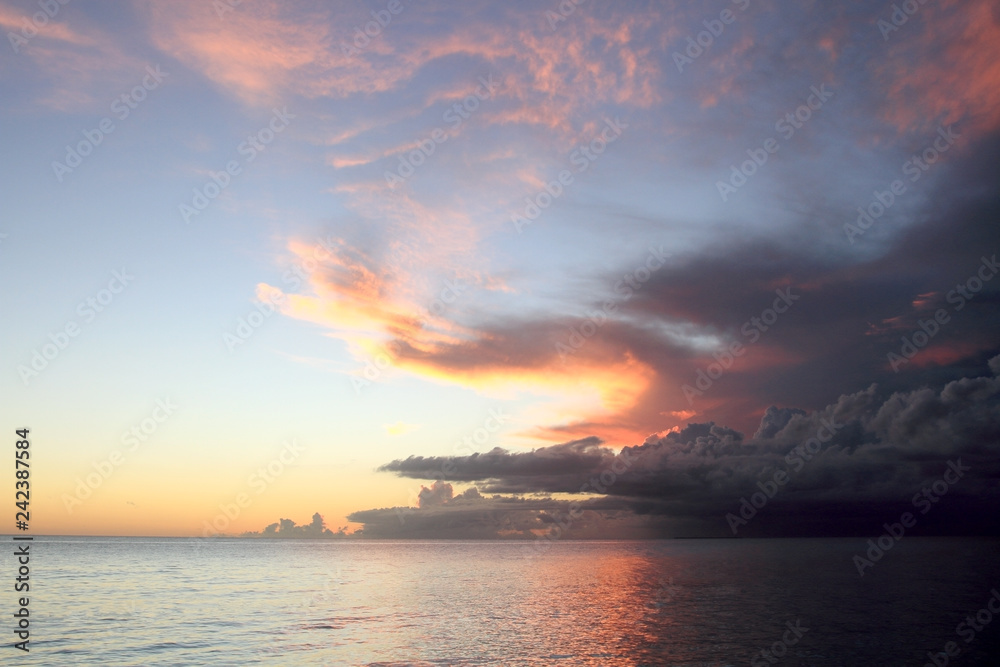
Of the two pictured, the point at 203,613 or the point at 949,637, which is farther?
the point at 203,613

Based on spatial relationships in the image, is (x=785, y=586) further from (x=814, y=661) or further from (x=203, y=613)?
(x=203, y=613)

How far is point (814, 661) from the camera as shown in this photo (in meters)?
43.9

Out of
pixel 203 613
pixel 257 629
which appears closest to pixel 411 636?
pixel 257 629

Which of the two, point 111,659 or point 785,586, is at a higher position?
point 111,659

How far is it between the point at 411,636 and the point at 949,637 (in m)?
46.4

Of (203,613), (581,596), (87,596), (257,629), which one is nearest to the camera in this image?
(257,629)

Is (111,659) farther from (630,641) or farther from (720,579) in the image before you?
(720,579)

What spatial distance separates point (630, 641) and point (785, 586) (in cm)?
5809

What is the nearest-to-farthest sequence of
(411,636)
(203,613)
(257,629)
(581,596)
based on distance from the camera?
(411,636) < (257,629) < (203,613) < (581,596)

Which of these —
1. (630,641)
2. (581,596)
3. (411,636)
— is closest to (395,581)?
(581,596)

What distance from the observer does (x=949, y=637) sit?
51000 millimetres

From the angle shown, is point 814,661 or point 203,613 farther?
point 203,613

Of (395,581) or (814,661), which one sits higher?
(814,661)

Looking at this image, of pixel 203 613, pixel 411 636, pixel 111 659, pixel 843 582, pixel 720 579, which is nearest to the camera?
A: pixel 111 659
